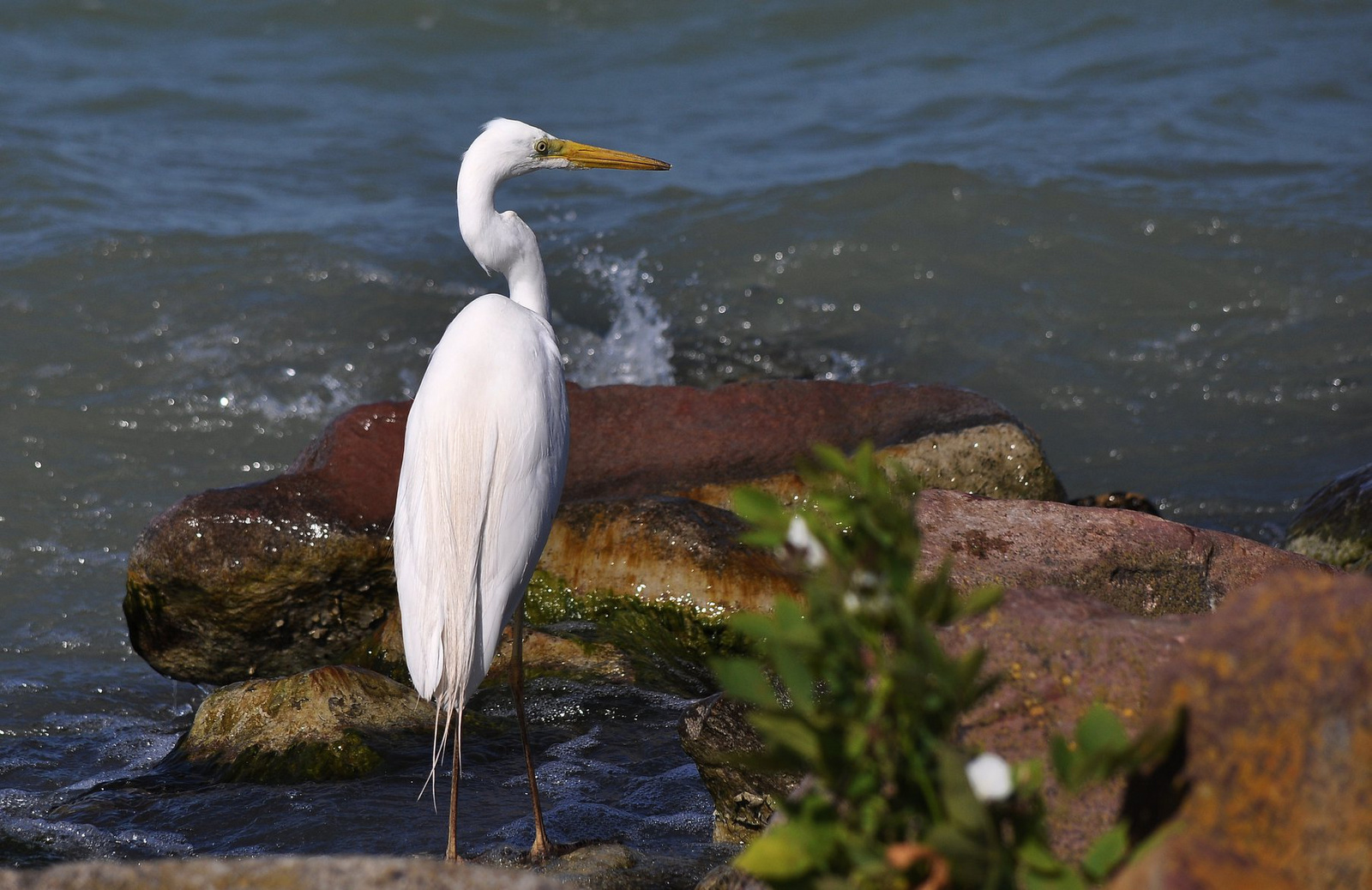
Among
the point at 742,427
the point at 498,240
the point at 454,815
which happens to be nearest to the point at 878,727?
the point at 454,815

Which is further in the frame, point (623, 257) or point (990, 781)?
point (623, 257)

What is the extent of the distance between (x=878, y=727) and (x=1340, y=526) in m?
4.15

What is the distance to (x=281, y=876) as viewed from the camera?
5.57 feet

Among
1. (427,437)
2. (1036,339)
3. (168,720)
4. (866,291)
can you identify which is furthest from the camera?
(866,291)

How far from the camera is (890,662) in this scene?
165 cm

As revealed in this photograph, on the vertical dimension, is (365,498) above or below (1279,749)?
below

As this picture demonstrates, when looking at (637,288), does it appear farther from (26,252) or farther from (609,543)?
(609,543)

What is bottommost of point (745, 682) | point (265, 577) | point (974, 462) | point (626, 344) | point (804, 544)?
point (626, 344)

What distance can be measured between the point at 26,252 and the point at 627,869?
29.9ft

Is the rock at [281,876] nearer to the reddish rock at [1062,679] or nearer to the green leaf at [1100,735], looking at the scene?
the green leaf at [1100,735]

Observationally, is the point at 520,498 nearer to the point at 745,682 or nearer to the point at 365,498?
the point at 365,498

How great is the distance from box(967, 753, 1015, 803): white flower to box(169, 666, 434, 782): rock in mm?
2795

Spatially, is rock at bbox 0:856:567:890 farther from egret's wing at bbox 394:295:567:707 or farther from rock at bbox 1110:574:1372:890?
egret's wing at bbox 394:295:567:707

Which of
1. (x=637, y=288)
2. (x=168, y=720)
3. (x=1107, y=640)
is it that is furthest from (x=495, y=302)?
(x=637, y=288)
